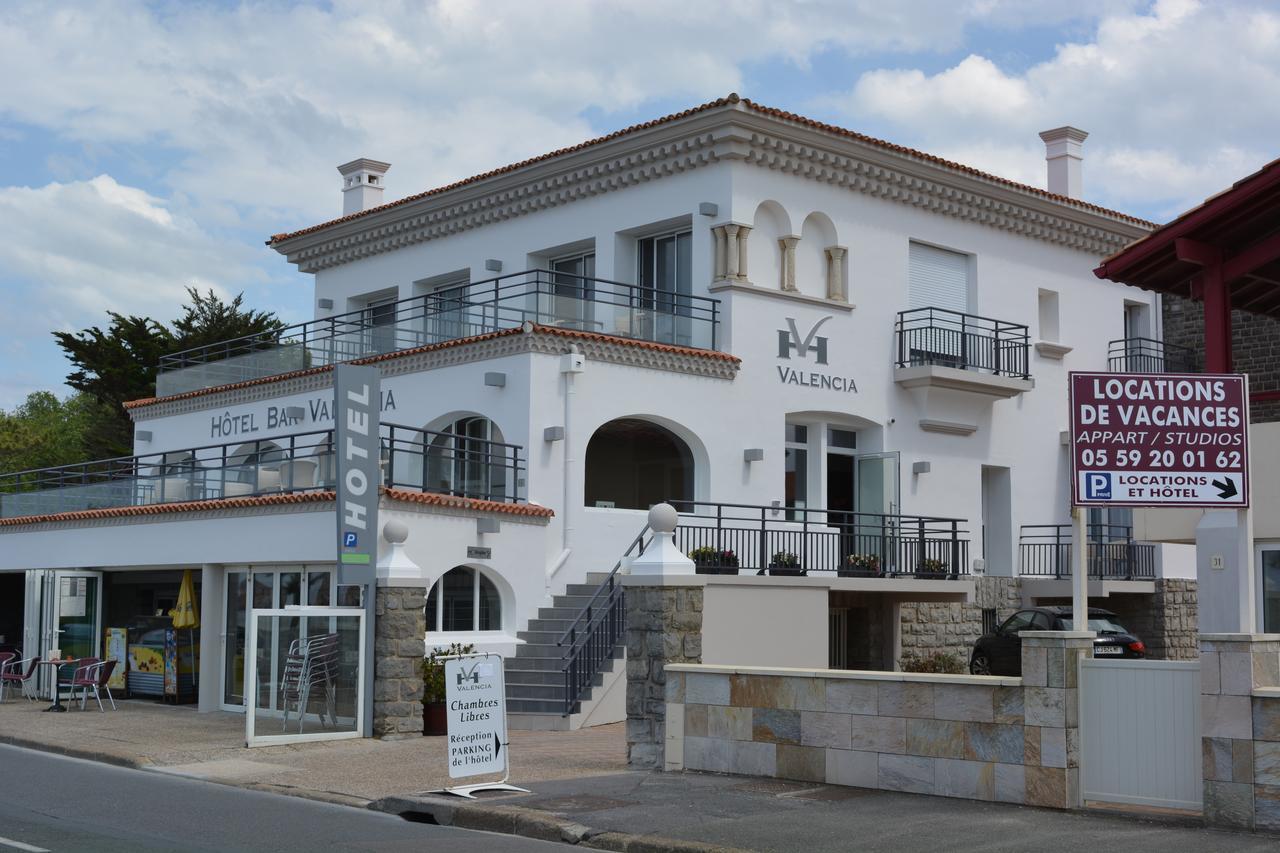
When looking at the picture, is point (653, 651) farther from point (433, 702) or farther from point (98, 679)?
point (98, 679)

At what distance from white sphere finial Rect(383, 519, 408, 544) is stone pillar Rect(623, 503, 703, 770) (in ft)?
13.4

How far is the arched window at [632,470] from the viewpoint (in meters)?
27.9

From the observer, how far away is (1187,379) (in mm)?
12328

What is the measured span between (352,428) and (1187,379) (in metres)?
10.4

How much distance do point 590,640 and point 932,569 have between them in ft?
25.5

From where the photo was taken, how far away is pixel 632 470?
93.3 feet

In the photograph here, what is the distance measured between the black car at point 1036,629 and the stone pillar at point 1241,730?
1264 cm

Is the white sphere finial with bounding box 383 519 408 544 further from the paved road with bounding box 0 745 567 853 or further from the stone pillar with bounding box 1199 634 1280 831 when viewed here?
the stone pillar with bounding box 1199 634 1280 831

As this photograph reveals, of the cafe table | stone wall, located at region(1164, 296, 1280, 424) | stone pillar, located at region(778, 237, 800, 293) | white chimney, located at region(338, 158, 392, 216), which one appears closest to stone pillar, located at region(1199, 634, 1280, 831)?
stone pillar, located at region(778, 237, 800, 293)

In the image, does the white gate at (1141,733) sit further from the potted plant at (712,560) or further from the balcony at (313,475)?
the balcony at (313,475)

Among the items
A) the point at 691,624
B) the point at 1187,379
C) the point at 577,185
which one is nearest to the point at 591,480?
the point at 577,185

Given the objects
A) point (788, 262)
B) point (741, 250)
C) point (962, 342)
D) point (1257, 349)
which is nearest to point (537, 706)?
point (741, 250)

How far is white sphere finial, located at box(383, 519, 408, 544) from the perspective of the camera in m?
18.8

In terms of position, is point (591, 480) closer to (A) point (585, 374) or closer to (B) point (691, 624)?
(A) point (585, 374)
